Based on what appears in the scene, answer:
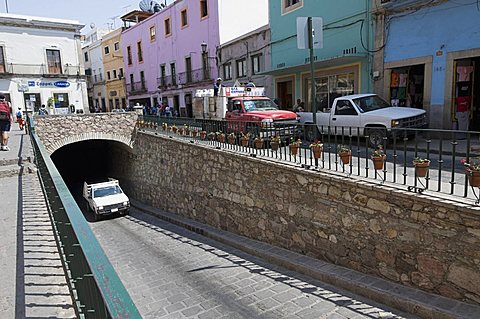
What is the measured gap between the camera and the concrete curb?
16.7ft

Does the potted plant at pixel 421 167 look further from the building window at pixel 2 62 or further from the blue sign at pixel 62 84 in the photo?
the building window at pixel 2 62

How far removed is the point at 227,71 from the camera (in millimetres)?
23219

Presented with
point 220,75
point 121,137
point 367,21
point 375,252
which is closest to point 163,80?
point 220,75

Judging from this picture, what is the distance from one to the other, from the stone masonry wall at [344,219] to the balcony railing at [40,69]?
2646 cm

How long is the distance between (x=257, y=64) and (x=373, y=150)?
12.9 metres

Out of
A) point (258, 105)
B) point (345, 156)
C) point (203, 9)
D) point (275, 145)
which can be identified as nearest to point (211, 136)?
point (258, 105)

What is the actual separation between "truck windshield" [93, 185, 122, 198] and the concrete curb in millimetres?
10548

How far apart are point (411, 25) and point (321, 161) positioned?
24.1 ft

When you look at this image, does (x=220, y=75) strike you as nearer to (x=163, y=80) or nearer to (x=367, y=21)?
(x=163, y=80)

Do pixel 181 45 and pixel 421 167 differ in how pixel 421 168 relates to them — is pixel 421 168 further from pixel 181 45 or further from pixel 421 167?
pixel 181 45

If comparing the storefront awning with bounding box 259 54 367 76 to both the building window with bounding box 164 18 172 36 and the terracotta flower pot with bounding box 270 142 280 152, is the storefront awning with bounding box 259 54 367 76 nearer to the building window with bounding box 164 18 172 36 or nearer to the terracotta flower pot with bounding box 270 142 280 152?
the terracotta flower pot with bounding box 270 142 280 152

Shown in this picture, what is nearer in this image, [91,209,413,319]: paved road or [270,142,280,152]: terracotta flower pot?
[91,209,413,319]: paved road

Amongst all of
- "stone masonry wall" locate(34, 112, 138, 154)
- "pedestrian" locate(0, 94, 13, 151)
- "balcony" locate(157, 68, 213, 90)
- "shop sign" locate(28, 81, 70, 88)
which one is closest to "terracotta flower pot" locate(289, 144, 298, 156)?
"pedestrian" locate(0, 94, 13, 151)

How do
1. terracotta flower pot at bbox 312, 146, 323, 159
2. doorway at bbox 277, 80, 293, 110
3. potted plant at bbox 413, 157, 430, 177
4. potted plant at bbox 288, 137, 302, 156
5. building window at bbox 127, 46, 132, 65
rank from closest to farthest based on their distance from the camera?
potted plant at bbox 413, 157, 430, 177 → terracotta flower pot at bbox 312, 146, 323, 159 → potted plant at bbox 288, 137, 302, 156 → doorway at bbox 277, 80, 293, 110 → building window at bbox 127, 46, 132, 65
